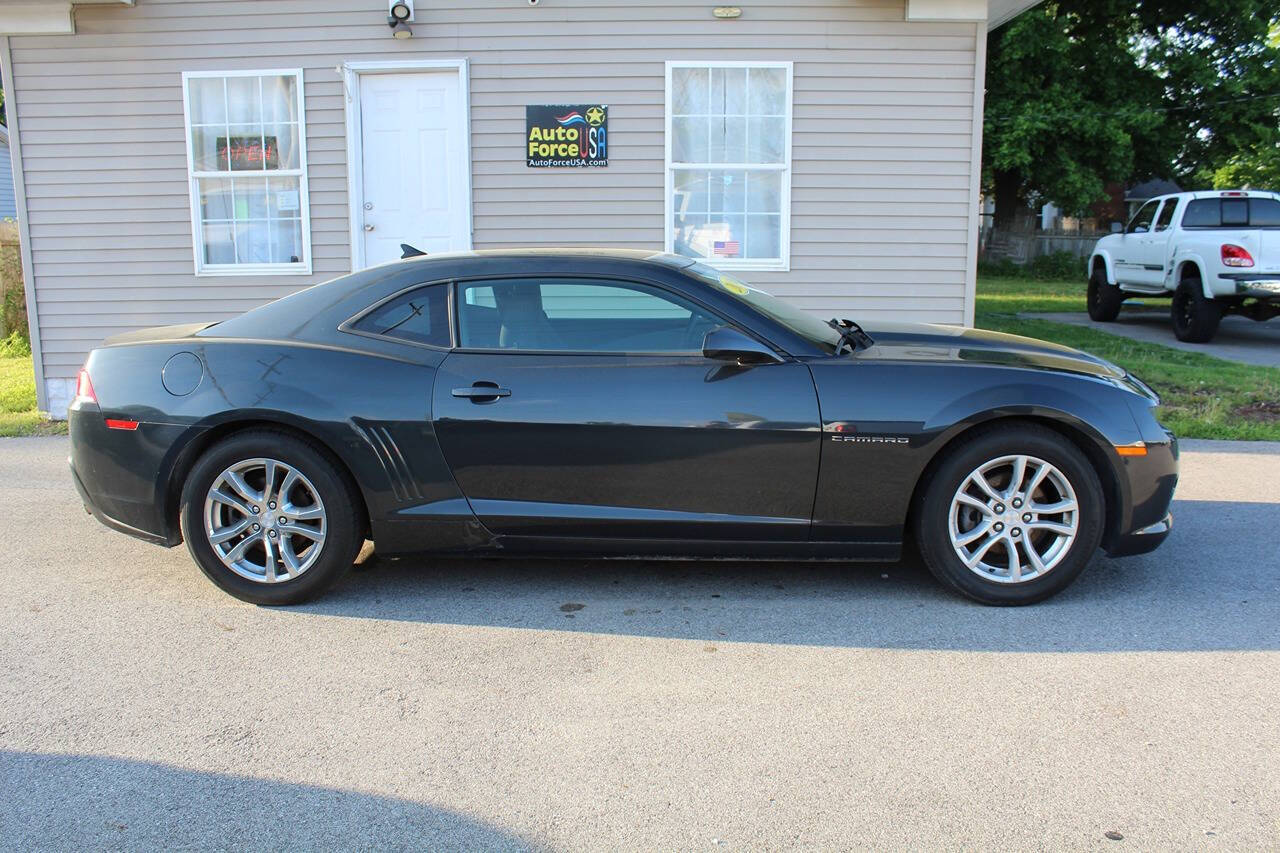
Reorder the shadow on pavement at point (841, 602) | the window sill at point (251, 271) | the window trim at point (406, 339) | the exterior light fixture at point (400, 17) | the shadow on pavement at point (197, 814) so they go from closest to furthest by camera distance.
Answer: the shadow on pavement at point (197, 814) < the shadow on pavement at point (841, 602) < the window trim at point (406, 339) < the exterior light fixture at point (400, 17) < the window sill at point (251, 271)

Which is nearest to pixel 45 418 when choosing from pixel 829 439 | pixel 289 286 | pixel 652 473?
pixel 289 286

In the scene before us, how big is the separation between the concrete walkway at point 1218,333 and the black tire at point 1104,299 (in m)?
0.17

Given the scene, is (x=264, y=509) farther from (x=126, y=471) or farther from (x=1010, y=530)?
(x=1010, y=530)

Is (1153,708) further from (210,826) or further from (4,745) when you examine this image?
(4,745)

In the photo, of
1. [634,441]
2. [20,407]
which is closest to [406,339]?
[634,441]

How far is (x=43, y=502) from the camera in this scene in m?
6.43

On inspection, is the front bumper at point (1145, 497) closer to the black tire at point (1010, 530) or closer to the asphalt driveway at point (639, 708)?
the black tire at point (1010, 530)

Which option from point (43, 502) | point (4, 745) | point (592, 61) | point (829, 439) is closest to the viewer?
point (4, 745)

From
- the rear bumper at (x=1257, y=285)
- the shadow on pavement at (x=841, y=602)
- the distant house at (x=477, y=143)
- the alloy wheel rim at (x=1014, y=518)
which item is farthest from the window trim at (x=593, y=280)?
the rear bumper at (x=1257, y=285)

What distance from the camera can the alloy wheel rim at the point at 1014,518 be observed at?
447 cm

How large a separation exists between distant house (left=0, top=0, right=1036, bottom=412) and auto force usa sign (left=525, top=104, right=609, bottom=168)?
0.02m

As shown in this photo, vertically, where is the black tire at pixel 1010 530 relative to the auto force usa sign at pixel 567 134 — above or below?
below

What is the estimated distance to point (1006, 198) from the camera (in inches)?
1246

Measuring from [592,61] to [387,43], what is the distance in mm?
1703
